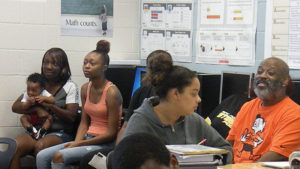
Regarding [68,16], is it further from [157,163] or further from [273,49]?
[157,163]

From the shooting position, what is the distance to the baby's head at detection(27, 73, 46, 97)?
15.1 feet

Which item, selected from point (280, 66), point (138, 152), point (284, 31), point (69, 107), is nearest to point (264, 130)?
point (280, 66)

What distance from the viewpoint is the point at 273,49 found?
13.2 ft

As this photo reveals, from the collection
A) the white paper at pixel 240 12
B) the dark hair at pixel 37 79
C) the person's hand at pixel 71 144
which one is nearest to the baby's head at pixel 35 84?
the dark hair at pixel 37 79

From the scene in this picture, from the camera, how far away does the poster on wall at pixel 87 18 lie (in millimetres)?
5188

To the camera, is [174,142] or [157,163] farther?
[174,142]

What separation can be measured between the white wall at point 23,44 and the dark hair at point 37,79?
0.40 meters

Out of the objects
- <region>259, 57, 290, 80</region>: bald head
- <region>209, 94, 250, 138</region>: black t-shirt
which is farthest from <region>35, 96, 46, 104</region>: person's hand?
<region>259, 57, 290, 80</region>: bald head

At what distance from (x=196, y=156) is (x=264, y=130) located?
104cm

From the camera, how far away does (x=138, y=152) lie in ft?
5.00

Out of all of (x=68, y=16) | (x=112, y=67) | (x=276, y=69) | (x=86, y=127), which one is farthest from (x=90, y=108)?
(x=276, y=69)

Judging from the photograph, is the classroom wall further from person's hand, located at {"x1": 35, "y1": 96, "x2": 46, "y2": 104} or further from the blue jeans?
the blue jeans

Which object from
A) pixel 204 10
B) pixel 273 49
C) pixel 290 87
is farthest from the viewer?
pixel 204 10

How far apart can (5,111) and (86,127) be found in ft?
3.47
